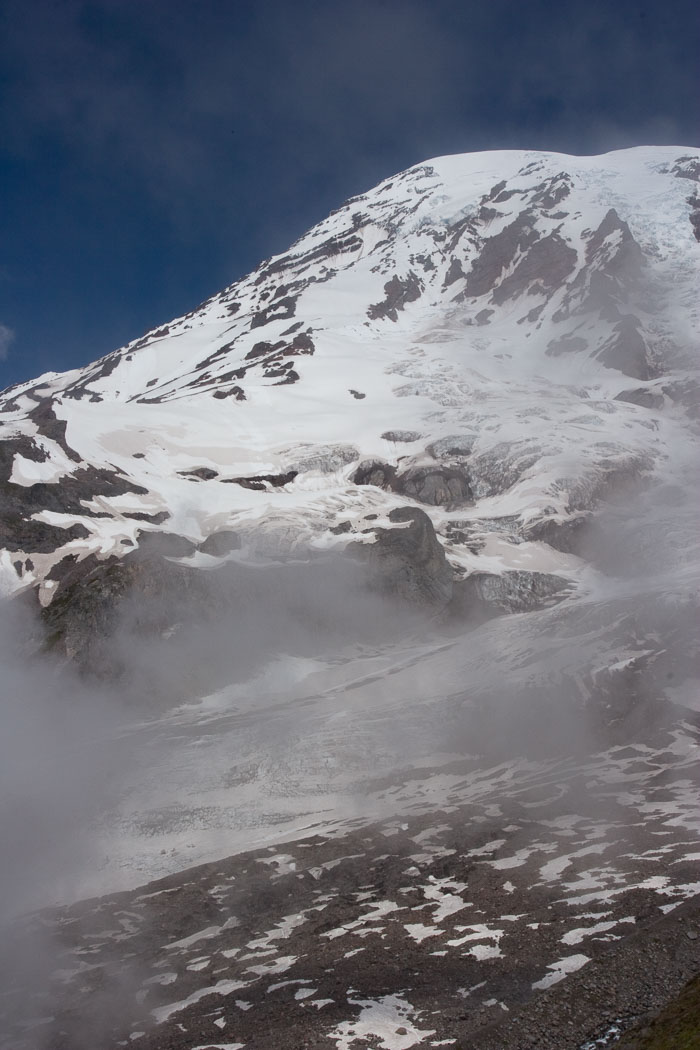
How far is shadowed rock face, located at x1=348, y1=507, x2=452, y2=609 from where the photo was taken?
61.7m

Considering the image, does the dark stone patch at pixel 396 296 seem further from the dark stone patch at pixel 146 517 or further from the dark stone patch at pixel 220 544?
the dark stone patch at pixel 220 544

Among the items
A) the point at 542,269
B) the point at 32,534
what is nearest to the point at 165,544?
the point at 32,534

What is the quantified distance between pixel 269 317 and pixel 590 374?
2824 inches

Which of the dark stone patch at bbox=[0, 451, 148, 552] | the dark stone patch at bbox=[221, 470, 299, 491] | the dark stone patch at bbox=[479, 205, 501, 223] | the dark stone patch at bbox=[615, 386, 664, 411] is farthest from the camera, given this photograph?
the dark stone patch at bbox=[479, 205, 501, 223]

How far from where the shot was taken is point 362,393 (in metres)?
111

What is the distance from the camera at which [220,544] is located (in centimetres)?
6469

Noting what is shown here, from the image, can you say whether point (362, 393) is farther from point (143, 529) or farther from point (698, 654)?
point (698, 654)

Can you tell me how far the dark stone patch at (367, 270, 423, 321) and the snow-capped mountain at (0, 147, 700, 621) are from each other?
0.65 meters

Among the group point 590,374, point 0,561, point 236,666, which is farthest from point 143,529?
point 590,374

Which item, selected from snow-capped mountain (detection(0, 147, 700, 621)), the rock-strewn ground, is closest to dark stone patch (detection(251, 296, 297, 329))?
snow-capped mountain (detection(0, 147, 700, 621))

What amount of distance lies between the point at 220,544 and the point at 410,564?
16282mm

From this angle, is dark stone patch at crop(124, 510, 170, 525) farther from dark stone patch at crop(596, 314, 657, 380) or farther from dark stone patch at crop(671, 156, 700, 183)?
dark stone patch at crop(671, 156, 700, 183)

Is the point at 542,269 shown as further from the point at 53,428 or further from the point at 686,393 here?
the point at 53,428

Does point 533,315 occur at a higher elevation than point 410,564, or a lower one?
higher
